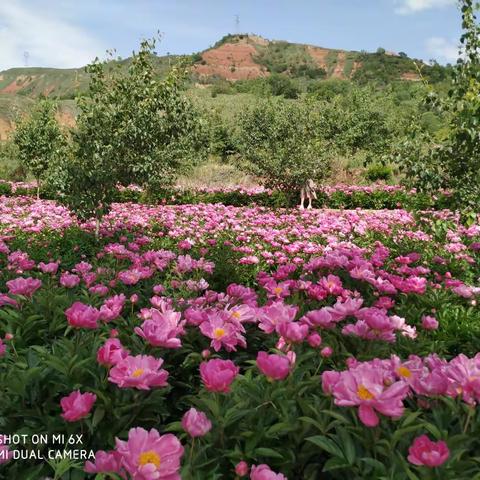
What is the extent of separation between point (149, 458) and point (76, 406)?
1.06ft

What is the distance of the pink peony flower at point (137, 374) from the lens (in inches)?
54.8

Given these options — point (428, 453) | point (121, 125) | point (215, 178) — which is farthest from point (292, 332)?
point (215, 178)

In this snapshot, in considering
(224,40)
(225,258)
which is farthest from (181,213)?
(224,40)

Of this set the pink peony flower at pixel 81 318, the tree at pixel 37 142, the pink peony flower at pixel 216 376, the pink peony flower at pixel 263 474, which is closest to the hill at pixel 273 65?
the tree at pixel 37 142

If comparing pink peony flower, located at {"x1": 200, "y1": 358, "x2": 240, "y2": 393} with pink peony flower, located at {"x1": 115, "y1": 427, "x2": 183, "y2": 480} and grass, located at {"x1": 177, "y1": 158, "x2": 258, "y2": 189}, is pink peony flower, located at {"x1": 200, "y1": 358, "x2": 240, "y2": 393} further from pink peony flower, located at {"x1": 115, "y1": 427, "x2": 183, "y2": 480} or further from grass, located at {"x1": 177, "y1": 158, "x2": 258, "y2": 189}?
grass, located at {"x1": 177, "y1": 158, "x2": 258, "y2": 189}

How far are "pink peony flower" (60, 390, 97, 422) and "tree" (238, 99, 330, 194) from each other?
13.6 m

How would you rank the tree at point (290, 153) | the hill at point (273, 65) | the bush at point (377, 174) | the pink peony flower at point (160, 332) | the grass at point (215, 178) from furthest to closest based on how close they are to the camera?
the hill at point (273, 65) → the bush at point (377, 174) → the grass at point (215, 178) → the tree at point (290, 153) → the pink peony flower at point (160, 332)

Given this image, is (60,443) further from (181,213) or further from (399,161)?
(181,213)

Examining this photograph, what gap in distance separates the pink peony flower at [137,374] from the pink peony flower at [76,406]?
0.29 ft

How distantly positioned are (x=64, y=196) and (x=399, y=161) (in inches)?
208

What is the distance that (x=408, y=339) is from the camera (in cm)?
246

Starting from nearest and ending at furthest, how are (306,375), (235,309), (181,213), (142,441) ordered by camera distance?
1. (142,441)
2. (306,375)
3. (235,309)
4. (181,213)

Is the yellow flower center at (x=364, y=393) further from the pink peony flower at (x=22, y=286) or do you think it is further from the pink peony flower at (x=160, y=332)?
the pink peony flower at (x=22, y=286)

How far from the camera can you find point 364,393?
1.29 metres
